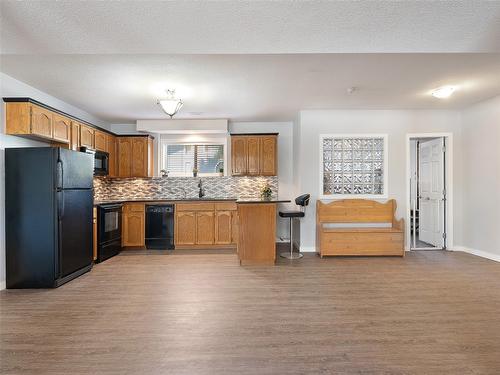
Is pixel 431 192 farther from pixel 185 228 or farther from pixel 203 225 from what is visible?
pixel 185 228

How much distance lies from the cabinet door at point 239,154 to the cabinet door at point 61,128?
2.87 metres

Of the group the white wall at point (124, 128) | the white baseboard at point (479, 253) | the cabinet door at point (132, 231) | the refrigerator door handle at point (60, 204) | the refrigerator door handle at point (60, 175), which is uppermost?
the white wall at point (124, 128)

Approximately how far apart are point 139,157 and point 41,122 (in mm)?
2203

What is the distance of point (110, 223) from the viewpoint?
15.8ft

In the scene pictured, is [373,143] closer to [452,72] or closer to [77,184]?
[452,72]

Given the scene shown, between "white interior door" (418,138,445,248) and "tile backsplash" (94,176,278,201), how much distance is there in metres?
3.17

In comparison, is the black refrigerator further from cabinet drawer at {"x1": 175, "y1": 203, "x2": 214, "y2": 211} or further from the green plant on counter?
the green plant on counter

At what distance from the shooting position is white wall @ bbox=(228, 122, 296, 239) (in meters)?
6.03

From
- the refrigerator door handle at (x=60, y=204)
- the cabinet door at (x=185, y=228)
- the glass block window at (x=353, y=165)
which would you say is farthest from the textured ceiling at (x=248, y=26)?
the cabinet door at (x=185, y=228)

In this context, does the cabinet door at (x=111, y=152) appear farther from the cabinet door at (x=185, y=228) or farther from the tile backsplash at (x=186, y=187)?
the cabinet door at (x=185, y=228)

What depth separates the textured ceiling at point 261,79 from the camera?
3.00 meters

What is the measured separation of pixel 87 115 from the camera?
5207 mm

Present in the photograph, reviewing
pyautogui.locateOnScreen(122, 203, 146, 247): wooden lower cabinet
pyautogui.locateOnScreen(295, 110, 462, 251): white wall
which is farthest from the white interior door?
pyautogui.locateOnScreen(122, 203, 146, 247): wooden lower cabinet

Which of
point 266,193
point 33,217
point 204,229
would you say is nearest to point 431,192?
point 266,193
